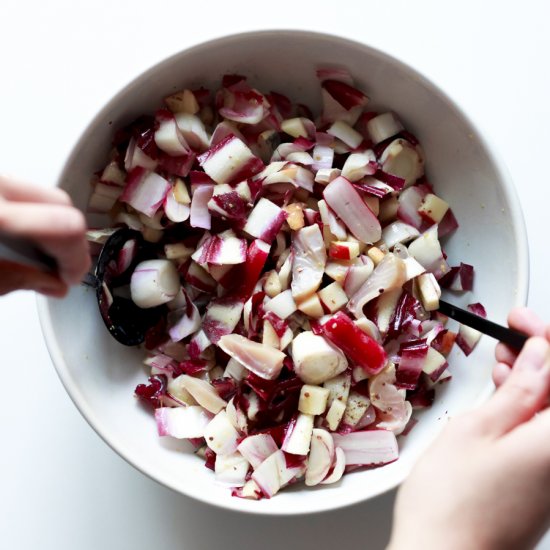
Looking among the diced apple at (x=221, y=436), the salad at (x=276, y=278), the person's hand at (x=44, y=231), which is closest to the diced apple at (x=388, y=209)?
the salad at (x=276, y=278)

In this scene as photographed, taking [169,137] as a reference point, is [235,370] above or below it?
below

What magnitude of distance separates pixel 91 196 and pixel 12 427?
0.45 m

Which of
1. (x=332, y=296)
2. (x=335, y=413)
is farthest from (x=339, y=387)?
(x=332, y=296)

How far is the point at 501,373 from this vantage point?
3.05 feet

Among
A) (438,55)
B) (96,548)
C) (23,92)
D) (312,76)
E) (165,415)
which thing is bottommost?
(96,548)

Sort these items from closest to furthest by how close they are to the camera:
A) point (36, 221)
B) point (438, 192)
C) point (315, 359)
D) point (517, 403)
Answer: point (36, 221) → point (517, 403) → point (315, 359) → point (438, 192)

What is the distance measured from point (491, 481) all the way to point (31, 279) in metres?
0.58

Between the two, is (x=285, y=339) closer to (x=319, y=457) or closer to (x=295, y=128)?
(x=319, y=457)

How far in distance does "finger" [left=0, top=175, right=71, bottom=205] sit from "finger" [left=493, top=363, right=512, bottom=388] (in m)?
0.60

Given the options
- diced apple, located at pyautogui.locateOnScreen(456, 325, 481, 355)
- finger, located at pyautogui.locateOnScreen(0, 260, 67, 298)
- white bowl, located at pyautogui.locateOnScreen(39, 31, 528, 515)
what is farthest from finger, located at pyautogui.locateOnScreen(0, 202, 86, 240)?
diced apple, located at pyautogui.locateOnScreen(456, 325, 481, 355)

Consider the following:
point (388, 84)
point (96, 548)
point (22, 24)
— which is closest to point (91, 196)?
point (22, 24)

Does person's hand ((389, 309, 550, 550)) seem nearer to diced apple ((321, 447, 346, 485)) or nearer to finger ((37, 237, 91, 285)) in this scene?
diced apple ((321, 447, 346, 485))

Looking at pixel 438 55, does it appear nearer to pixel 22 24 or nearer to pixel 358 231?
pixel 358 231

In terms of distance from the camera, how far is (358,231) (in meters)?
1.09
